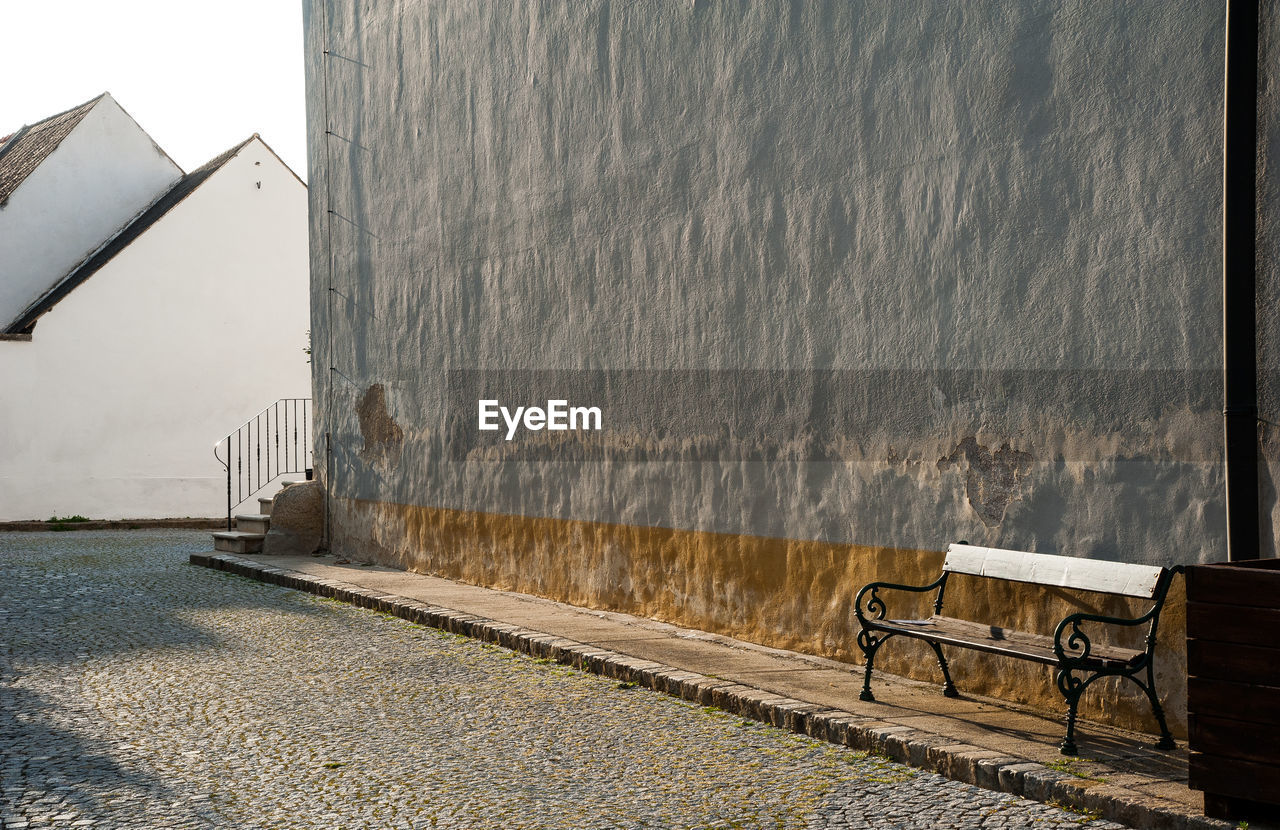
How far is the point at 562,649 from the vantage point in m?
8.27

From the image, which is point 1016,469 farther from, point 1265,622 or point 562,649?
point 562,649

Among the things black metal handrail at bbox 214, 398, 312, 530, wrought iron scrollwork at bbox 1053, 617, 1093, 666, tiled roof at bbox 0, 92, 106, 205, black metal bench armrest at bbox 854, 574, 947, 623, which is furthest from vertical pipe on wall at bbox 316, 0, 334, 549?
tiled roof at bbox 0, 92, 106, 205

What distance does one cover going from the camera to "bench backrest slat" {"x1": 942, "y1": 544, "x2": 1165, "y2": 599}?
5706 mm

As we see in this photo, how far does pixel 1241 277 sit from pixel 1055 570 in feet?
5.14

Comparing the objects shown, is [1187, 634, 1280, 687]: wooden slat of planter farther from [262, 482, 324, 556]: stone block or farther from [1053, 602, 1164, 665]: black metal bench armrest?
[262, 482, 324, 556]: stone block

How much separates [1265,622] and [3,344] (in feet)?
76.6

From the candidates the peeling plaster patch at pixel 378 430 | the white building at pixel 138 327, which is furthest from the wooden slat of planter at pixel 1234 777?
the white building at pixel 138 327

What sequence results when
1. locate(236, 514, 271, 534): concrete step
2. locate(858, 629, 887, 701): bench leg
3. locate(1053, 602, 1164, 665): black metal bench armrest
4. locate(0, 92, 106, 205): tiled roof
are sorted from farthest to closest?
locate(0, 92, 106, 205): tiled roof → locate(236, 514, 271, 534): concrete step → locate(858, 629, 887, 701): bench leg → locate(1053, 602, 1164, 665): black metal bench armrest

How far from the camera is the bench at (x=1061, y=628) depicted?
215 inches

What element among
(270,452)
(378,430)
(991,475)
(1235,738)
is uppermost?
(378,430)

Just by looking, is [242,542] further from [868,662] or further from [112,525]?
[868,662]

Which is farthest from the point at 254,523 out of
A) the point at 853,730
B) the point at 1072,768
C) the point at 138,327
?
the point at 1072,768

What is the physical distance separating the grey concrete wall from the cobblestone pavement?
1.75 metres

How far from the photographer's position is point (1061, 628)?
5.41 meters
